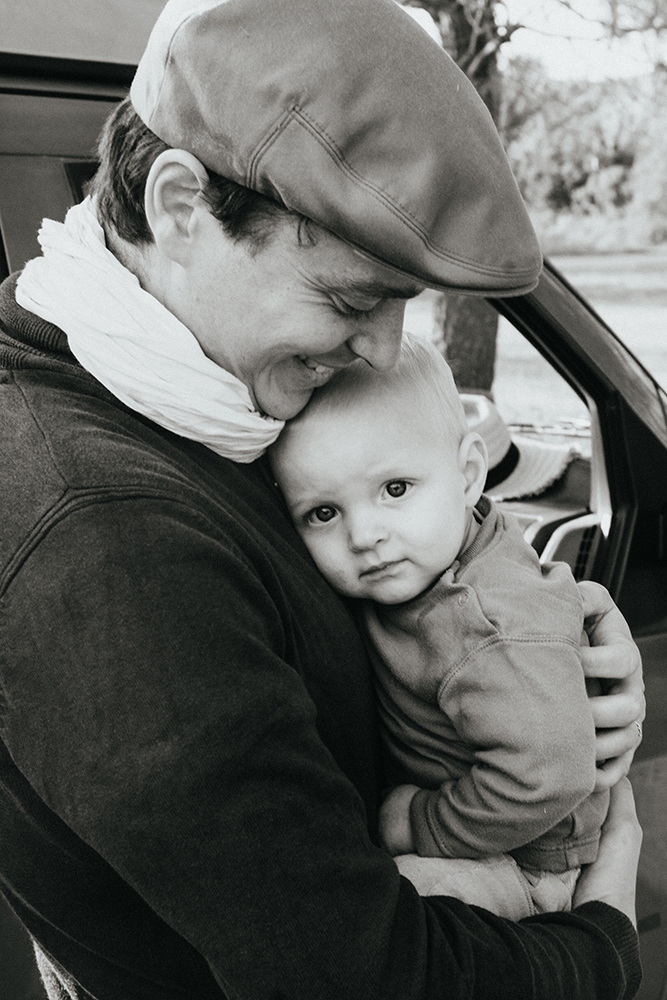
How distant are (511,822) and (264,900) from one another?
55 cm

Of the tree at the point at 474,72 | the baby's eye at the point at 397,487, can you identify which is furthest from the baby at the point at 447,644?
the tree at the point at 474,72

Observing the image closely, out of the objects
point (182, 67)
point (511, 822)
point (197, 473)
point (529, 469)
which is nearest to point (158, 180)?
point (182, 67)

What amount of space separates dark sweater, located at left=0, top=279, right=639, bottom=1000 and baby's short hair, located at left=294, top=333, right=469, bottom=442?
376mm

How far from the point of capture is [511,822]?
4.92 ft

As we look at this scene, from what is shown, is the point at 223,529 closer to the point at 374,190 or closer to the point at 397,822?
the point at 374,190

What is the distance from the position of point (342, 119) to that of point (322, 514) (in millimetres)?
648

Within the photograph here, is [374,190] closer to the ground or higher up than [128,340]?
higher up

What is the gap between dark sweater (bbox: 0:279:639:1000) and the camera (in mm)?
1017

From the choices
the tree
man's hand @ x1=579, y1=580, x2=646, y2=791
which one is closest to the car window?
the tree

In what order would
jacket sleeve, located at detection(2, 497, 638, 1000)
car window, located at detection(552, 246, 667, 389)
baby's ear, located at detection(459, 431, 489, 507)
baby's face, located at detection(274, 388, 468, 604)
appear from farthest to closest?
car window, located at detection(552, 246, 667, 389), baby's ear, located at detection(459, 431, 489, 507), baby's face, located at detection(274, 388, 468, 604), jacket sleeve, located at detection(2, 497, 638, 1000)

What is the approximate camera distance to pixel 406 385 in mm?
1636

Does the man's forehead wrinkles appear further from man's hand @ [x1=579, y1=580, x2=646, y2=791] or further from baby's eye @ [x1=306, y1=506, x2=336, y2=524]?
man's hand @ [x1=579, y1=580, x2=646, y2=791]

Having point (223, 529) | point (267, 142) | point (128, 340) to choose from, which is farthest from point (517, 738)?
point (267, 142)

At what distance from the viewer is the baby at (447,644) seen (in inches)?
58.9
